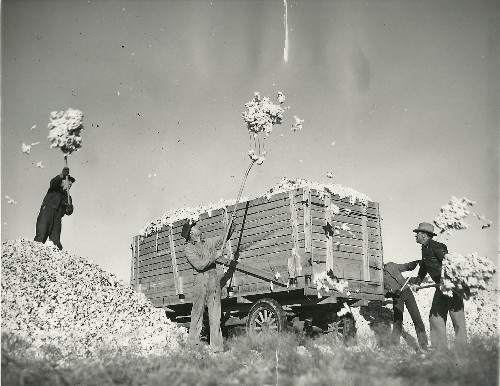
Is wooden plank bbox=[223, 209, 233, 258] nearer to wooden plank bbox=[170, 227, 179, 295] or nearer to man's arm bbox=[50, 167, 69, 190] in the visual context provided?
wooden plank bbox=[170, 227, 179, 295]

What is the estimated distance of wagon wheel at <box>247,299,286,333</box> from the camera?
24.0 feet

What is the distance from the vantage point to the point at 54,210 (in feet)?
28.2

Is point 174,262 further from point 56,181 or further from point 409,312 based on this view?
point 409,312

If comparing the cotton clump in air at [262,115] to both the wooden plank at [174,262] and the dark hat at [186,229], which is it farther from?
the wooden plank at [174,262]

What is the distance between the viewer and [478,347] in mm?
5328

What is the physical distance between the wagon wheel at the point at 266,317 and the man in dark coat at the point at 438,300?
2.43 meters

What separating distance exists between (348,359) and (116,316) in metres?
4.03

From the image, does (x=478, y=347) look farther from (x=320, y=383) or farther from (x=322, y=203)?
(x=322, y=203)

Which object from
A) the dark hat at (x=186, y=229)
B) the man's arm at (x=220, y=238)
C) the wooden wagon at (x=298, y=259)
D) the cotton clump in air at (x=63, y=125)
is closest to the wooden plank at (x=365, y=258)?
the wooden wagon at (x=298, y=259)

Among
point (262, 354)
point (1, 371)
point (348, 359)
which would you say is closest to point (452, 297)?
point (348, 359)

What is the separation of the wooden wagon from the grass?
171cm

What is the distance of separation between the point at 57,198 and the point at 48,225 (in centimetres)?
58

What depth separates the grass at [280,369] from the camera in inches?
169

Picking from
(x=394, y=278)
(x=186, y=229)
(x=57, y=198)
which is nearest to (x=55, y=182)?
(x=57, y=198)
